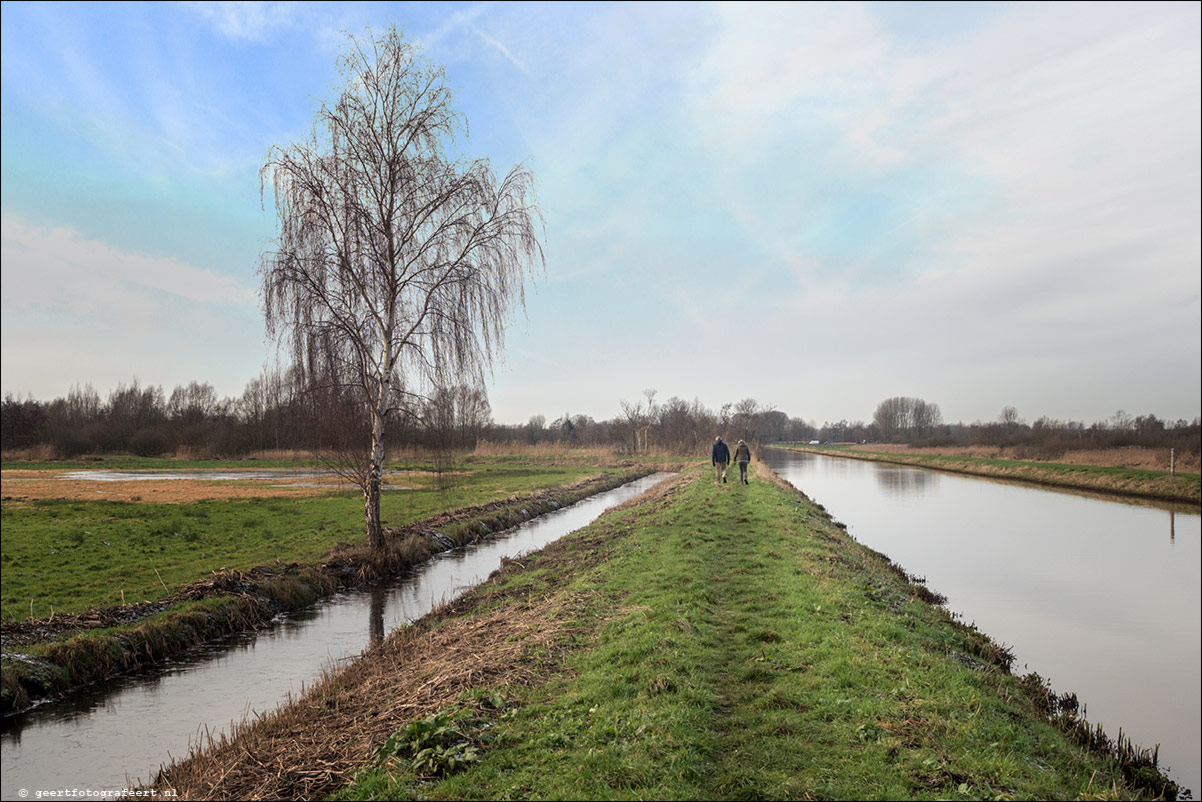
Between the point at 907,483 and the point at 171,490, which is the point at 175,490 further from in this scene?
the point at 907,483

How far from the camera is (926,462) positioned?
69.4 meters

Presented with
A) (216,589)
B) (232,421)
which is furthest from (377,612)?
(232,421)

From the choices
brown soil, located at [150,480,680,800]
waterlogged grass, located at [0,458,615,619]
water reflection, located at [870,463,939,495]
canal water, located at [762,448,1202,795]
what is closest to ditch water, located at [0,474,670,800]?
brown soil, located at [150,480,680,800]

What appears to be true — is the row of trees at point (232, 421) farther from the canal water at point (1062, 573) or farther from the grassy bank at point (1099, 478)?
the grassy bank at point (1099, 478)

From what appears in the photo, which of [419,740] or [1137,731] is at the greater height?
[419,740]

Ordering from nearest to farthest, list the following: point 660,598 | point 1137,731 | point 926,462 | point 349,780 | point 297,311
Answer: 1. point 349,780
2. point 1137,731
3. point 660,598
4. point 297,311
5. point 926,462

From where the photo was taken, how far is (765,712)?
621 cm

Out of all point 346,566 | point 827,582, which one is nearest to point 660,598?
point 827,582

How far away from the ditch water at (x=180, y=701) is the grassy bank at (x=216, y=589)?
412 mm

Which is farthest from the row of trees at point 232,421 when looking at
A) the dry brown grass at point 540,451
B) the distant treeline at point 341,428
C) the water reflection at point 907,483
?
the water reflection at point 907,483

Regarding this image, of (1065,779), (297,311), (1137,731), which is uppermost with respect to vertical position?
(297,311)

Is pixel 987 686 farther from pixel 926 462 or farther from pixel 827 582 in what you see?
pixel 926 462

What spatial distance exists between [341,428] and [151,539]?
7408 mm

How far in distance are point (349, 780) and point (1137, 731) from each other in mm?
9101
